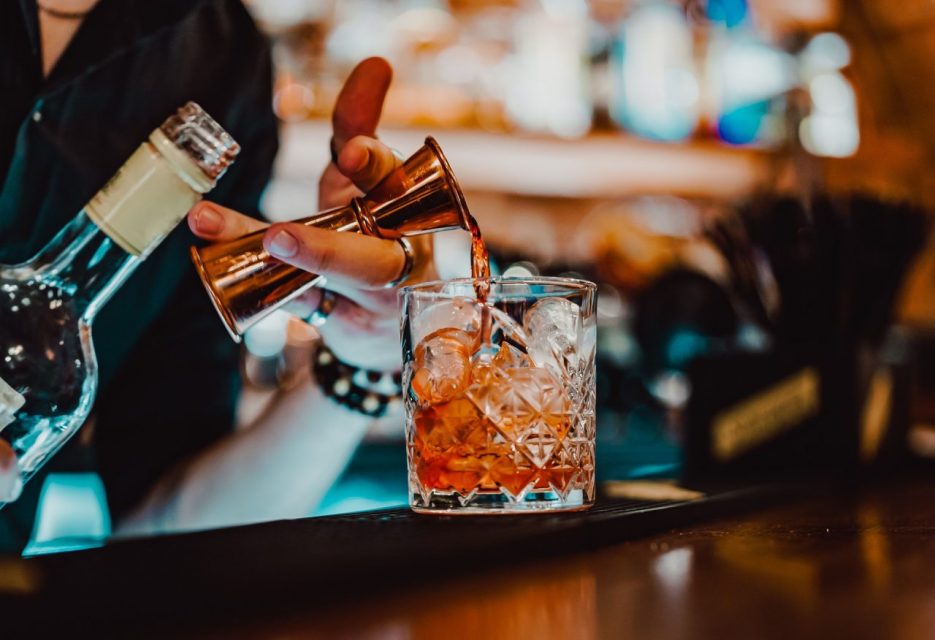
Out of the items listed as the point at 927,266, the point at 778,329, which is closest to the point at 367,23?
the point at 778,329

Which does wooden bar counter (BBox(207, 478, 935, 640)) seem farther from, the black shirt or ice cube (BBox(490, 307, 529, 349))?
the black shirt

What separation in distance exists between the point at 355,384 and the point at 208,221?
1.21 ft

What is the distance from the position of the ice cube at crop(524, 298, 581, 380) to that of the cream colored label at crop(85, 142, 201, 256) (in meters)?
0.22

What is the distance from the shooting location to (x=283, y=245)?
0.59 m

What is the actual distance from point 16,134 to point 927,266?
3.52 meters

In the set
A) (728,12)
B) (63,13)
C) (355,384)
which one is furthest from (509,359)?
(728,12)

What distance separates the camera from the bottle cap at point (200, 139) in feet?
1.82

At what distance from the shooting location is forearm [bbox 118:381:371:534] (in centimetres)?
109

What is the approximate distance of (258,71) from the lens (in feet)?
3.64

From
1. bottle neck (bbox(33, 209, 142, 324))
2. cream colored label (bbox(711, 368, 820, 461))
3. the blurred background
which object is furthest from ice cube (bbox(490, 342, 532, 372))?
the blurred background

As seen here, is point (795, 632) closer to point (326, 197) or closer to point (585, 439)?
point (585, 439)

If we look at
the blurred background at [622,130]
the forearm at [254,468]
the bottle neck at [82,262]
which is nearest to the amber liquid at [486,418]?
the bottle neck at [82,262]

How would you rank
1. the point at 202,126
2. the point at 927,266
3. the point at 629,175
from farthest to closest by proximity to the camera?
the point at 927,266
the point at 629,175
the point at 202,126

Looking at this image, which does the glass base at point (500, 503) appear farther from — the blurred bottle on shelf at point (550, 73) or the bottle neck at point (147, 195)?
the blurred bottle on shelf at point (550, 73)
